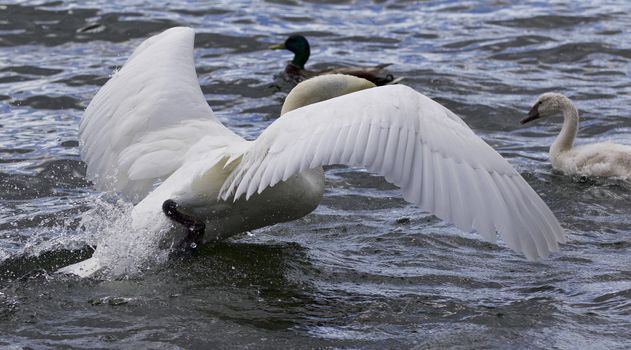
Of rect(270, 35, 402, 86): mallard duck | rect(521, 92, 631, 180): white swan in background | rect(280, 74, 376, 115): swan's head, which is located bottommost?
rect(521, 92, 631, 180): white swan in background

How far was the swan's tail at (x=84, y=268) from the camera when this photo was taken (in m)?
6.15

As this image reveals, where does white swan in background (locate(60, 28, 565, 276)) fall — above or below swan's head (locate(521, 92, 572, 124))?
above

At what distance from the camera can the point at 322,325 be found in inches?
217

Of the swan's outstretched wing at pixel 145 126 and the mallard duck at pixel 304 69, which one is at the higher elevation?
the swan's outstretched wing at pixel 145 126

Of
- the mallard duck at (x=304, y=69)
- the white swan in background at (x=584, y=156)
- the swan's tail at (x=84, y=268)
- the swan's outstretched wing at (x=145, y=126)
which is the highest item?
the swan's outstretched wing at (x=145, y=126)

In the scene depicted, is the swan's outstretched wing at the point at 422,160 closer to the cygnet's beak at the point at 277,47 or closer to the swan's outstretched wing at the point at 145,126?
the swan's outstretched wing at the point at 145,126

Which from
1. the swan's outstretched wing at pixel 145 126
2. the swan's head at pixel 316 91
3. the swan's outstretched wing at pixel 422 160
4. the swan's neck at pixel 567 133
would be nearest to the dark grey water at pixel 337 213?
the swan's neck at pixel 567 133

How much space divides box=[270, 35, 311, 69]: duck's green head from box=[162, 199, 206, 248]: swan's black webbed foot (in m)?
5.82

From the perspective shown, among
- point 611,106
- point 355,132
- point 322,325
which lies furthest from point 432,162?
point 611,106

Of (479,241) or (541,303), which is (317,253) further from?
(541,303)

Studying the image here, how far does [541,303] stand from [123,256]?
2.20 meters

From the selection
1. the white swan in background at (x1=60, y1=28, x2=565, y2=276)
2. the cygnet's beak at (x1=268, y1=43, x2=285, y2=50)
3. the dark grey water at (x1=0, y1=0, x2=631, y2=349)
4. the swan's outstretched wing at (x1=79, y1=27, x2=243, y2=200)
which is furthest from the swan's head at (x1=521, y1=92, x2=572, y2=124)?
the swan's outstretched wing at (x1=79, y1=27, x2=243, y2=200)

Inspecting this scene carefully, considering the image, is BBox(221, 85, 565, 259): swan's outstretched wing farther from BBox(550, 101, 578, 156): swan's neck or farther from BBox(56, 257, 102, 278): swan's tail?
BBox(550, 101, 578, 156): swan's neck

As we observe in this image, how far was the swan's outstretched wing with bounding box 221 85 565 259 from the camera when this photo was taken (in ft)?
16.3
